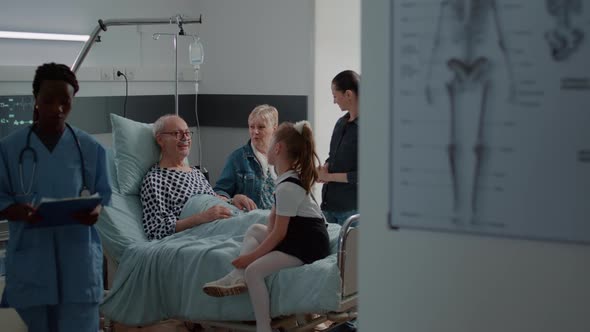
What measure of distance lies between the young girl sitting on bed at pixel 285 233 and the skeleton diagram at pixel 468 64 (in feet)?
6.62

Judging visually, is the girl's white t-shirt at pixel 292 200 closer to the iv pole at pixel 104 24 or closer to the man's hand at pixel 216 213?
the man's hand at pixel 216 213

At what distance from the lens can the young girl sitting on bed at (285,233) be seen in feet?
11.9

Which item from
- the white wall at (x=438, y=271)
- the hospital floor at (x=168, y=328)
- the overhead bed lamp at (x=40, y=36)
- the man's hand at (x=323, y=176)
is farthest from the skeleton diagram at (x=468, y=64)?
the overhead bed lamp at (x=40, y=36)

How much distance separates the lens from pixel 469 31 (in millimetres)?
1642

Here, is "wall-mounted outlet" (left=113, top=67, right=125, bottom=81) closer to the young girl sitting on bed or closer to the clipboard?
the young girl sitting on bed

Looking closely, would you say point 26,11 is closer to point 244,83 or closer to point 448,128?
point 244,83

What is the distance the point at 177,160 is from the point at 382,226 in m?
2.87

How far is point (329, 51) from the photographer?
6129 millimetres

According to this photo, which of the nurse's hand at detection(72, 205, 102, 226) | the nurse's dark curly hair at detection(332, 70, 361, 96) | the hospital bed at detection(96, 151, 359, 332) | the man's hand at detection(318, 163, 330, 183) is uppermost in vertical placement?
the nurse's dark curly hair at detection(332, 70, 361, 96)

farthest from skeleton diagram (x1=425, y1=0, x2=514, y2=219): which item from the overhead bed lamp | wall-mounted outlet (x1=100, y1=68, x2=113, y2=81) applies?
wall-mounted outlet (x1=100, y1=68, x2=113, y2=81)

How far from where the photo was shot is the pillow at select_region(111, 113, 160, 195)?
438cm

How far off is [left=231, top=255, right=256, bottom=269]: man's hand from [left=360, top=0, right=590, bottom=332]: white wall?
6.26 ft

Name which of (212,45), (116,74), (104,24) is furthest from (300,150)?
(212,45)

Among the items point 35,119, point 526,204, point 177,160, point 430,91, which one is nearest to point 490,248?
point 526,204
